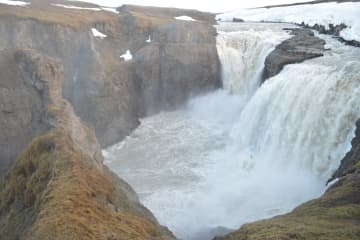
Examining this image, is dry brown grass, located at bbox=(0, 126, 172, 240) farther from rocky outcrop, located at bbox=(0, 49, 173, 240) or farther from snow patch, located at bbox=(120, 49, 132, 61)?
snow patch, located at bbox=(120, 49, 132, 61)

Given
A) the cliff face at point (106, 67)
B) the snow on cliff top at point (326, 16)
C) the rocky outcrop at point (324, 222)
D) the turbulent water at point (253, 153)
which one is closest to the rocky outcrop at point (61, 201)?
the rocky outcrop at point (324, 222)

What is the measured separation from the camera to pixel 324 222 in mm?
10133

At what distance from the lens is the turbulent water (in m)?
20.4

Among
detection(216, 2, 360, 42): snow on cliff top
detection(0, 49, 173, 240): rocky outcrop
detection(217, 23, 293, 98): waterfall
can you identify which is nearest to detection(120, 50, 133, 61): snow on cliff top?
detection(217, 23, 293, 98): waterfall

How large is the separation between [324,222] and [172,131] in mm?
24462

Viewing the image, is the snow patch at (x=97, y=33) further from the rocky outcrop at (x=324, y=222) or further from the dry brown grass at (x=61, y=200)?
the rocky outcrop at (x=324, y=222)

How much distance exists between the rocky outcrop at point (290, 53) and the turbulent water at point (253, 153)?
1.60m

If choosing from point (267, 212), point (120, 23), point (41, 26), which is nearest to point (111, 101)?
point (41, 26)

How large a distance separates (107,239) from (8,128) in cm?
1992

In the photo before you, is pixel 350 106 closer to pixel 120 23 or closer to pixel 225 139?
pixel 225 139

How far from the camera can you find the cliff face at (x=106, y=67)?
25797 millimetres

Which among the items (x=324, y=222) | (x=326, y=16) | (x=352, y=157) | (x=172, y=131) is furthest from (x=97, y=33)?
(x=326, y=16)

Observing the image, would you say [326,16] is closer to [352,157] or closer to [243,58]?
[243,58]

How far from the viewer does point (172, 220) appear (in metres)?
19.7
